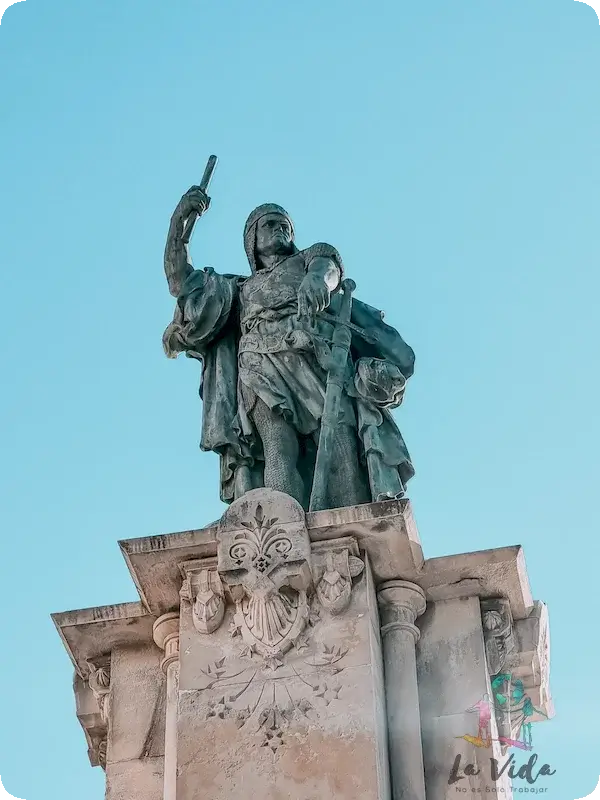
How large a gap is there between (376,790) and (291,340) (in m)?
3.57

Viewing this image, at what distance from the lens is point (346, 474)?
10.5 meters

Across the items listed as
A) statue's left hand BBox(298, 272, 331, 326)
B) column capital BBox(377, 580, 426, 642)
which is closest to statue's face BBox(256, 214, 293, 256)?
statue's left hand BBox(298, 272, 331, 326)

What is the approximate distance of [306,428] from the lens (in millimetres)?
10852

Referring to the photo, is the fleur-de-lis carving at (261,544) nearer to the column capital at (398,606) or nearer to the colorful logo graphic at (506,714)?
the column capital at (398,606)

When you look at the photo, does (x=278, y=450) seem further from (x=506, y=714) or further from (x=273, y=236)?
(x=506, y=714)

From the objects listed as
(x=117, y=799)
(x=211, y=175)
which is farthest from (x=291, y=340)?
(x=117, y=799)

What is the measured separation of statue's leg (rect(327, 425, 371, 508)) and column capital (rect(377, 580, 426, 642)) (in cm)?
69

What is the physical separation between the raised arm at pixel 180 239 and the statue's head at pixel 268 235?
486 millimetres

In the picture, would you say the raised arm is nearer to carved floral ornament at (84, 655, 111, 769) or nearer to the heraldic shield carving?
the heraldic shield carving

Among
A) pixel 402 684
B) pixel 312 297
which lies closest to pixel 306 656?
pixel 402 684

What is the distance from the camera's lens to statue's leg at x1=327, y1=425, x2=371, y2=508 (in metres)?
10.4

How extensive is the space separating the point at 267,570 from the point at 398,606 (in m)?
0.95

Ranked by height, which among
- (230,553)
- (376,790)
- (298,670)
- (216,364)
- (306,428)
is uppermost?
(216,364)

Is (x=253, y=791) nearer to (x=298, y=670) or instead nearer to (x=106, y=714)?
(x=298, y=670)
